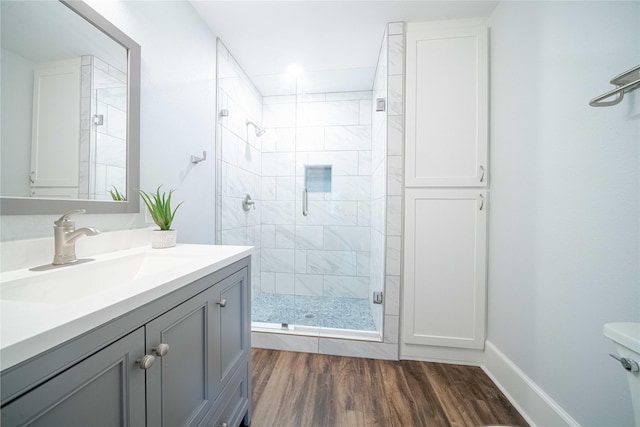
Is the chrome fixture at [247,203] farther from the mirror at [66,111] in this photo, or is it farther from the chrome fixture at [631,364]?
the chrome fixture at [631,364]

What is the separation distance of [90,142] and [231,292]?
822 mm

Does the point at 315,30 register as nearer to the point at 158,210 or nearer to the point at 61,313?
the point at 158,210

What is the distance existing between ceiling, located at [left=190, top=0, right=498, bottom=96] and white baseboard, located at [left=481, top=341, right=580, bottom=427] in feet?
7.27

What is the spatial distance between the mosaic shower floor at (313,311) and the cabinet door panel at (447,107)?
120cm

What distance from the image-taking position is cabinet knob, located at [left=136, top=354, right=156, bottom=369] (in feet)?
1.94

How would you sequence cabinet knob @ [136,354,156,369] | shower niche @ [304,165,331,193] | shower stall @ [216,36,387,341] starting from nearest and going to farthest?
cabinet knob @ [136,354,156,369] → shower stall @ [216,36,387,341] → shower niche @ [304,165,331,193]

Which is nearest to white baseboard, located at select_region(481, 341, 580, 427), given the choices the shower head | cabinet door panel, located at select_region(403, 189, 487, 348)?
cabinet door panel, located at select_region(403, 189, 487, 348)

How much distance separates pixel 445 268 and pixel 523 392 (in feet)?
2.38

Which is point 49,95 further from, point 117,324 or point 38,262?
point 117,324

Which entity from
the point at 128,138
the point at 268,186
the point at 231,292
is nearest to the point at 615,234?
the point at 231,292

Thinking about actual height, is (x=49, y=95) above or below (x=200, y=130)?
below

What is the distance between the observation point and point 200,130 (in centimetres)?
173

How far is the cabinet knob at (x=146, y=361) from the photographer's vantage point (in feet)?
1.94

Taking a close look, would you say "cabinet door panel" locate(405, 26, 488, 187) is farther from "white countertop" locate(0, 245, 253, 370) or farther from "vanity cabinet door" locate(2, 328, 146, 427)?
"vanity cabinet door" locate(2, 328, 146, 427)
